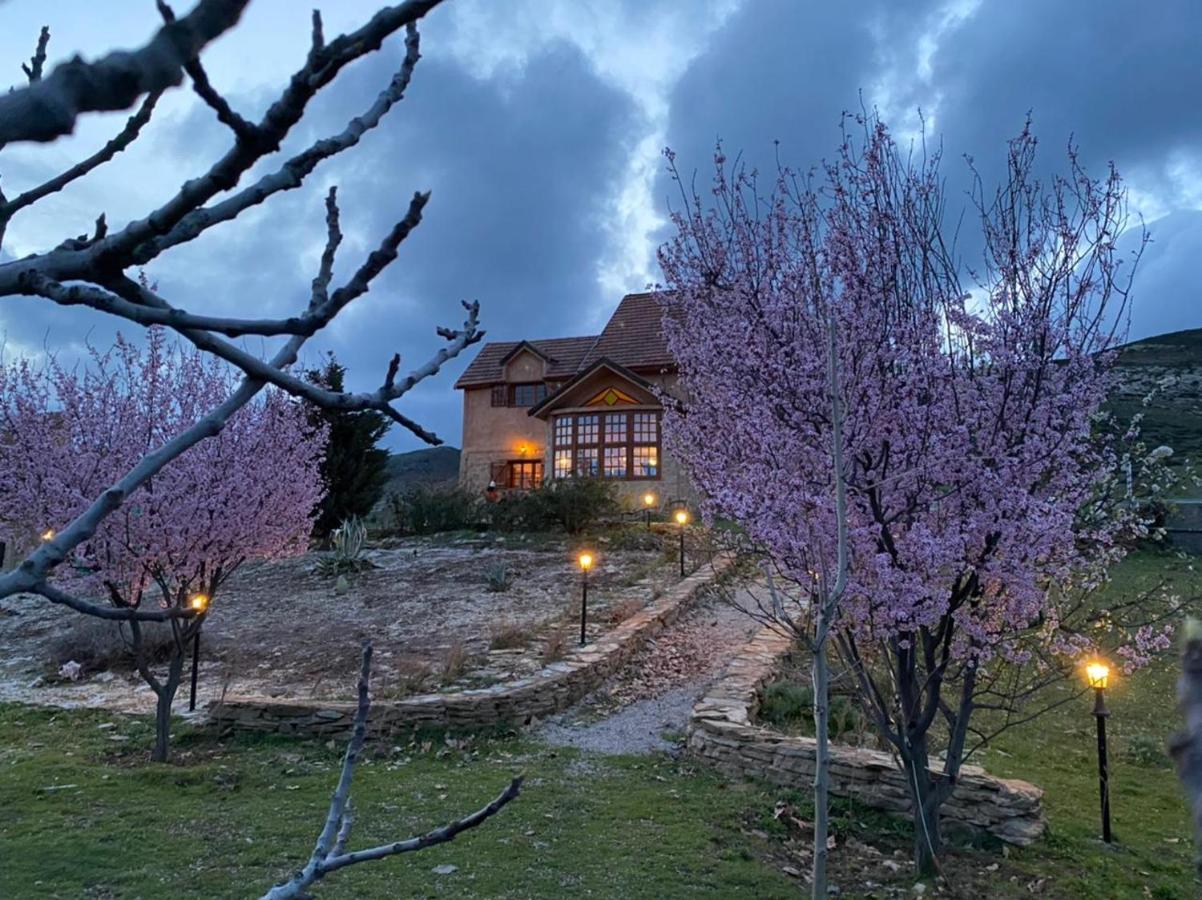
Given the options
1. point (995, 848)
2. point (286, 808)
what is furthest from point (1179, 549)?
point (286, 808)

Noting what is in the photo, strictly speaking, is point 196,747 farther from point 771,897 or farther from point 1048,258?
point 1048,258

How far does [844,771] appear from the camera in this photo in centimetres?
646

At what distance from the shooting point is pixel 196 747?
787 cm

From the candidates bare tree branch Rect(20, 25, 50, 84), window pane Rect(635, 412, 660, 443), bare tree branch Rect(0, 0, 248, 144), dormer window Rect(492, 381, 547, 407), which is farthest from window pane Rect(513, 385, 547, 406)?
bare tree branch Rect(0, 0, 248, 144)

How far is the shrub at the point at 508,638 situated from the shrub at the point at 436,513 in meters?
10.9

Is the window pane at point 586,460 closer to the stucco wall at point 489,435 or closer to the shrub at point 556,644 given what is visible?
the stucco wall at point 489,435

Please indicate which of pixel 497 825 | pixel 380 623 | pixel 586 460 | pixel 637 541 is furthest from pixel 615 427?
pixel 497 825

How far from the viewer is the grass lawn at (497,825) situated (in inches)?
188

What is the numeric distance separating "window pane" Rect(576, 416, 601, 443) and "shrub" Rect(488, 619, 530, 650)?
15.2 metres

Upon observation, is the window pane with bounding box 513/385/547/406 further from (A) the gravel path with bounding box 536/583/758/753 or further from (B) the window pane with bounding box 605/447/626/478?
(A) the gravel path with bounding box 536/583/758/753

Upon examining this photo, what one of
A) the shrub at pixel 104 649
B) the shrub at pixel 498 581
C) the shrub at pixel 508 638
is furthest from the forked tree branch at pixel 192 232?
the shrub at pixel 498 581

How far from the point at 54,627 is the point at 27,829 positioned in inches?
430

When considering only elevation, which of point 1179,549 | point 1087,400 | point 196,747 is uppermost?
point 1087,400

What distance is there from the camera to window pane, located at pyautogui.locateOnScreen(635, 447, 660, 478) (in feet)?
85.6
